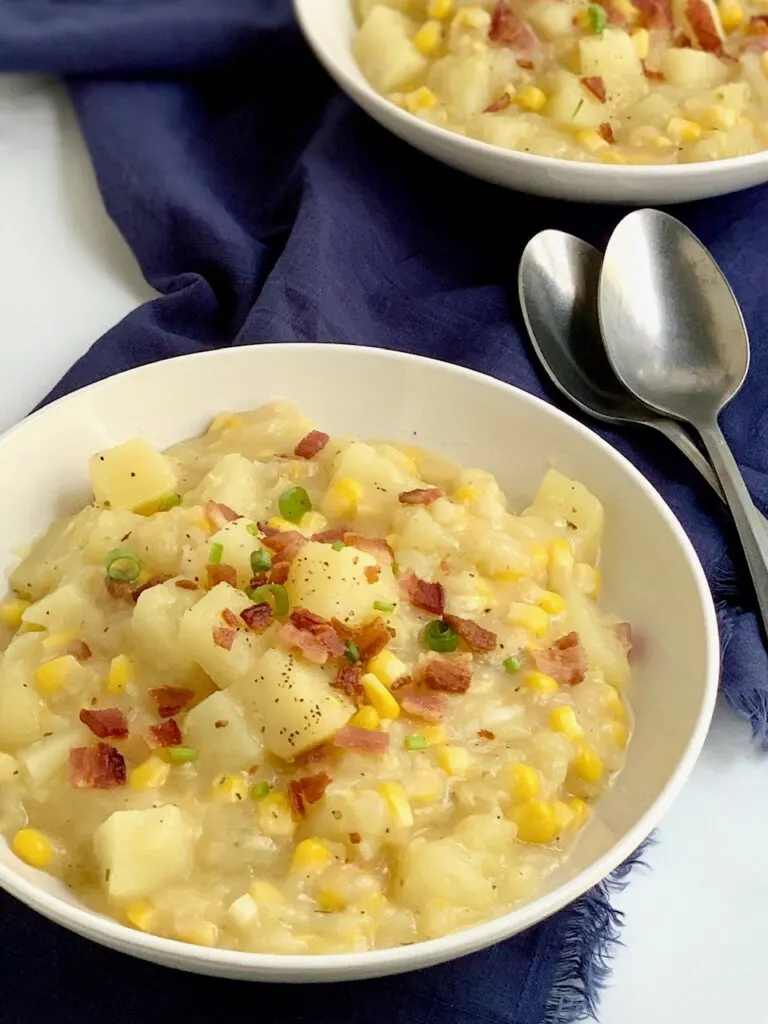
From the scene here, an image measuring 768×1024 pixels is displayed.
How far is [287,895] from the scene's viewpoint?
6.13 ft

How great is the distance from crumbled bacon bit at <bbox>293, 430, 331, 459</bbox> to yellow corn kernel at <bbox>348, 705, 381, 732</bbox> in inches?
26.1

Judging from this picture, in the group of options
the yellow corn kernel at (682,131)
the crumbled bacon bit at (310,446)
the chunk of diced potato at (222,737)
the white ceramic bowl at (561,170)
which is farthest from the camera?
the yellow corn kernel at (682,131)

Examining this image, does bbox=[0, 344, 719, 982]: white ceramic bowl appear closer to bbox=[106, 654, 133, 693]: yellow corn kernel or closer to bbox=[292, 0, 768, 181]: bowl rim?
bbox=[106, 654, 133, 693]: yellow corn kernel

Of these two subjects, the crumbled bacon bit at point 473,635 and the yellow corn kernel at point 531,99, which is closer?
the crumbled bacon bit at point 473,635

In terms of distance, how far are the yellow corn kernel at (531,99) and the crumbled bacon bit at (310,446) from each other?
1.33 m

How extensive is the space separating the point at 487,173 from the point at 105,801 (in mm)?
1958

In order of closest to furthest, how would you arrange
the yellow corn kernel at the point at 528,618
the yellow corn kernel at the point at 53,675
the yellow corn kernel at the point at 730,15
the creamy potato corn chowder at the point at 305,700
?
the creamy potato corn chowder at the point at 305,700 → the yellow corn kernel at the point at 53,675 → the yellow corn kernel at the point at 528,618 → the yellow corn kernel at the point at 730,15

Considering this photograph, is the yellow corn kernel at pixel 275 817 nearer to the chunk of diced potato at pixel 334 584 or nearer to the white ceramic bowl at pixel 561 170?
the chunk of diced potato at pixel 334 584

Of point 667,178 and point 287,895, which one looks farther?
point 667,178

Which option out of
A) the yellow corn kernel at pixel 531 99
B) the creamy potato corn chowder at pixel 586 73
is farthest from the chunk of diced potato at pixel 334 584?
the yellow corn kernel at pixel 531 99

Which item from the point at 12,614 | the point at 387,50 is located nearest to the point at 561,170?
the point at 387,50

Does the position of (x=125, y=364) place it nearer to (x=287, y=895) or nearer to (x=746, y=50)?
(x=287, y=895)

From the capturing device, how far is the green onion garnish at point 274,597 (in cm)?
213

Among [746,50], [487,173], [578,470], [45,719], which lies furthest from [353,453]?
[746,50]
